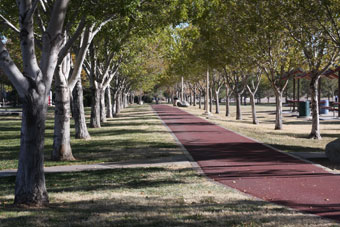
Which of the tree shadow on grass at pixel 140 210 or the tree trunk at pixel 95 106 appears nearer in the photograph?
the tree shadow on grass at pixel 140 210

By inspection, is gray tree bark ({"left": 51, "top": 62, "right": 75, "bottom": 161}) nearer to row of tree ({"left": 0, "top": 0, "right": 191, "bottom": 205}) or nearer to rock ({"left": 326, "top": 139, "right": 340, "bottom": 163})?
row of tree ({"left": 0, "top": 0, "right": 191, "bottom": 205})

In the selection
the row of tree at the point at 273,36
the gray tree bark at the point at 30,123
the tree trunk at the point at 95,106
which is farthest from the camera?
the tree trunk at the point at 95,106

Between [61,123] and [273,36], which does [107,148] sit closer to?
[61,123]

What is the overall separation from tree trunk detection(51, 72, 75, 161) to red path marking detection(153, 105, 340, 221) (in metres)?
4.51

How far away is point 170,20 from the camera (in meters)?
20.3

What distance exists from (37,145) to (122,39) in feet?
49.5

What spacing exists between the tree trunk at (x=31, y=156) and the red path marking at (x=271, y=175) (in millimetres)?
4481

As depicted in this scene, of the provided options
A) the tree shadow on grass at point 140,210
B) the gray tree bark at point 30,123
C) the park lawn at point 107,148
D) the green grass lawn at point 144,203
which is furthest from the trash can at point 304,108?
the gray tree bark at point 30,123

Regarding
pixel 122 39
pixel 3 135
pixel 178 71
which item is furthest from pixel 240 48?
pixel 178 71

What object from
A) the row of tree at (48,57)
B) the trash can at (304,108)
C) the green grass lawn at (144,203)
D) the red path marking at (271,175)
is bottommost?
the red path marking at (271,175)

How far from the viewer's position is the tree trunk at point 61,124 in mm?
15430

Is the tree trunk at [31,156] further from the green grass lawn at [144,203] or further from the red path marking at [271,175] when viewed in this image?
the red path marking at [271,175]

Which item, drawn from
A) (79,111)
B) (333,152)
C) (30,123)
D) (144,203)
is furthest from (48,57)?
(79,111)

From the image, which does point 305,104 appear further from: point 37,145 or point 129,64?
point 37,145
